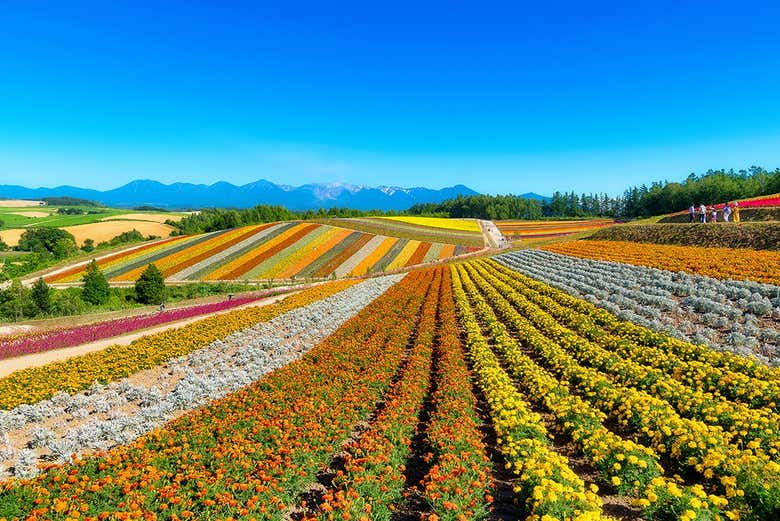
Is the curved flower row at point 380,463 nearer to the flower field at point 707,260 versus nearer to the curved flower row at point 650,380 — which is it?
the curved flower row at point 650,380

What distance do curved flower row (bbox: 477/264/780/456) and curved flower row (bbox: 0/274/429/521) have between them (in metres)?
7.47

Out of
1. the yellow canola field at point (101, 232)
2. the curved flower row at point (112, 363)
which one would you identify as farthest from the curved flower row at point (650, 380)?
the yellow canola field at point (101, 232)

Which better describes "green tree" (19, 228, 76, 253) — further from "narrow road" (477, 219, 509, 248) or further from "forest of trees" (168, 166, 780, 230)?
"narrow road" (477, 219, 509, 248)

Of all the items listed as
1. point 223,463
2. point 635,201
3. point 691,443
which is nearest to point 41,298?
point 223,463

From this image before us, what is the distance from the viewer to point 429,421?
10.5 meters

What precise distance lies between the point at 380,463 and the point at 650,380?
8405mm

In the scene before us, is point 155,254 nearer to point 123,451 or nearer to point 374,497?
point 123,451

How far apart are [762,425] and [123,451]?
13.6 meters

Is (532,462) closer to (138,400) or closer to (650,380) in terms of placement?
(650,380)

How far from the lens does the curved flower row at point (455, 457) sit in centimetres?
648

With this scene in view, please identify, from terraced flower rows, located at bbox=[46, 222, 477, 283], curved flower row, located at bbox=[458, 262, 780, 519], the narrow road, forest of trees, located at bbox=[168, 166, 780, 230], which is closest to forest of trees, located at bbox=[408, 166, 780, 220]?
forest of trees, located at bbox=[168, 166, 780, 230]

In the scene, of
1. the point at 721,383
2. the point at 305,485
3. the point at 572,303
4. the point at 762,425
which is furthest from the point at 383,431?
the point at 572,303

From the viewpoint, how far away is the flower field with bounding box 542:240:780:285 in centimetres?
2094

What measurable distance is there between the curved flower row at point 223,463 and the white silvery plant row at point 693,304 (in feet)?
40.7
